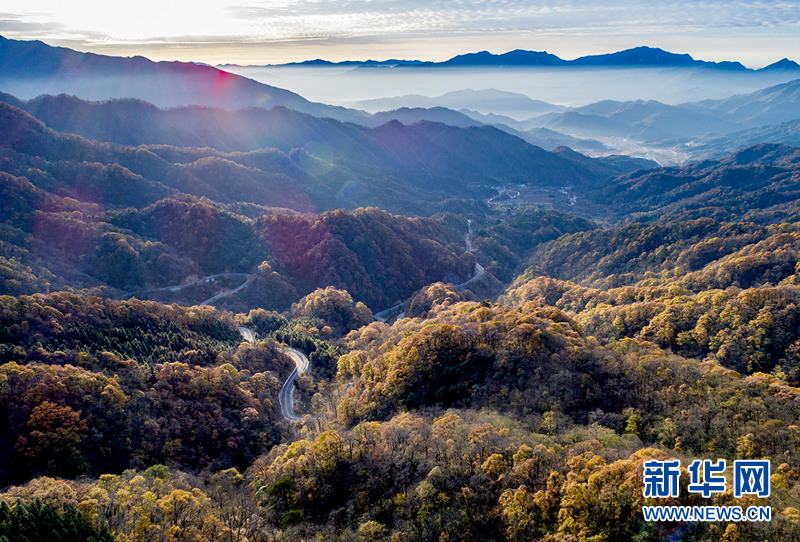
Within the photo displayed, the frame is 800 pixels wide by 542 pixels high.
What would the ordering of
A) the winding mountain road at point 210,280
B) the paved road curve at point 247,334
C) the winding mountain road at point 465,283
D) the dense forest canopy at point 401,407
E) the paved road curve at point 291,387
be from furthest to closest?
the winding mountain road at point 465,283
the winding mountain road at point 210,280
the paved road curve at point 247,334
the paved road curve at point 291,387
the dense forest canopy at point 401,407

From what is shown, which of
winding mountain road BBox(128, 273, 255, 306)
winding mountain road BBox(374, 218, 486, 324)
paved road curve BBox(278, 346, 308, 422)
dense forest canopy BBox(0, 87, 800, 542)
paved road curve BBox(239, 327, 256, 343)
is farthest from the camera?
winding mountain road BBox(374, 218, 486, 324)

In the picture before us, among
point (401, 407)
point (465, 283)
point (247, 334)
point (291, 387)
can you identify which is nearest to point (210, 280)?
point (247, 334)

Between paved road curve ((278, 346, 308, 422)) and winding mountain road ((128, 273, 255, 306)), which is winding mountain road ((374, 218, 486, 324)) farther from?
winding mountain road ((128, 273, 255, 306))

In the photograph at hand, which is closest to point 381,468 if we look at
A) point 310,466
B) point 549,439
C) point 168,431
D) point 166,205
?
point 310,466

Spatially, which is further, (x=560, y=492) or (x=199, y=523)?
(x=199, y=523)

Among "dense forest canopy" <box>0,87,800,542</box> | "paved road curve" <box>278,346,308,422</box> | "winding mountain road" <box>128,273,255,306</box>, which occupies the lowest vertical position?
"paved road curve" <box>278,346,308,422</box>

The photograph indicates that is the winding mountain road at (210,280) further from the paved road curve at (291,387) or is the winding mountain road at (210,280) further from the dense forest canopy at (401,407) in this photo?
the paved road curve at (291,387)

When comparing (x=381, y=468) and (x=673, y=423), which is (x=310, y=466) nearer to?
(x=381, y=468)

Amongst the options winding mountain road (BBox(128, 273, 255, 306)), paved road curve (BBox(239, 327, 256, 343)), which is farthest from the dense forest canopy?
winding mountain road (BBox(128, 273, 255, 306))

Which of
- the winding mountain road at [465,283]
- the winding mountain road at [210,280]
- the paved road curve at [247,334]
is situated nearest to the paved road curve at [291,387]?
the paved road curve at [247,334]
